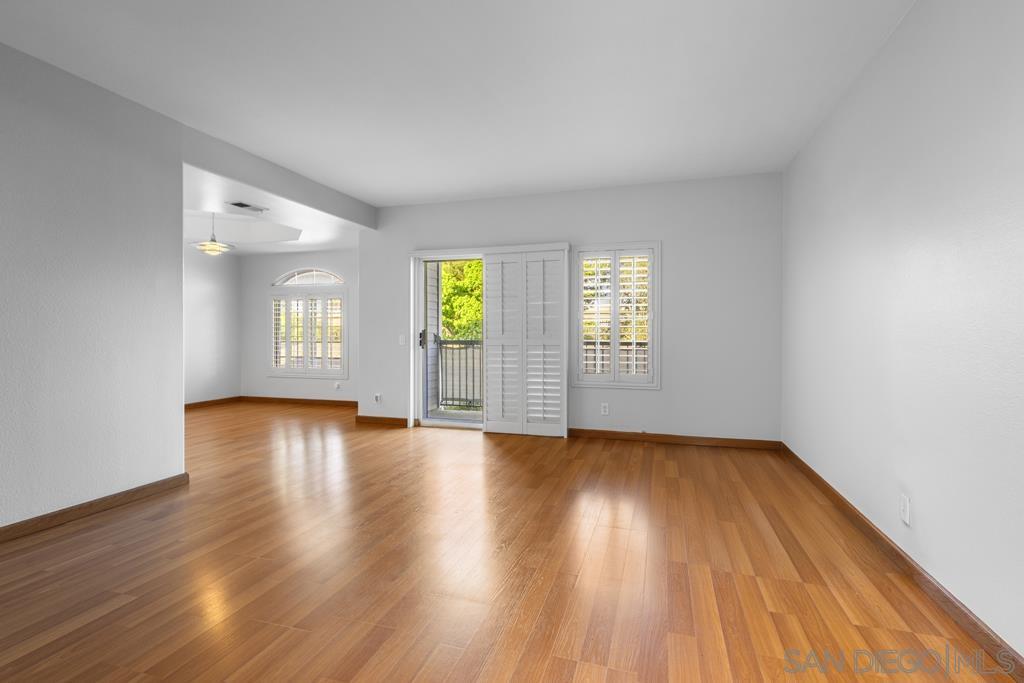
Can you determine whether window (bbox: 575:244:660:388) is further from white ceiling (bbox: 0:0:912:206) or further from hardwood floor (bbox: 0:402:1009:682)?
hardwood floor (bbox: 0:402:1009:682)

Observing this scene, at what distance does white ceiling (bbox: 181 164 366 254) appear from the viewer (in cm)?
425

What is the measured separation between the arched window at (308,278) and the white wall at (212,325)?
833mm

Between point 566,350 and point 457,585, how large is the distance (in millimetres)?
3401

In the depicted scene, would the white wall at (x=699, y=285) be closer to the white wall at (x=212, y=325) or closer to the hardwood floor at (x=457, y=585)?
the hardwood floor at (x=457, y=585)

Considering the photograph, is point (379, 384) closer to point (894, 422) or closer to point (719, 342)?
point (719, 342)

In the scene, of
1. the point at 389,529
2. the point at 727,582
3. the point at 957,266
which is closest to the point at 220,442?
the point at 389,529

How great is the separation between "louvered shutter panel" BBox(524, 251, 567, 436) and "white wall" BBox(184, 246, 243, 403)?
5602 mm

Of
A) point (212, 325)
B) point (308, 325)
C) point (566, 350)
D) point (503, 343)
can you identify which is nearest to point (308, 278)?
point (308, 325)

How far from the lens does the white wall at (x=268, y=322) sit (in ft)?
26.2

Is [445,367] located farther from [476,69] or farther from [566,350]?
[476,69]

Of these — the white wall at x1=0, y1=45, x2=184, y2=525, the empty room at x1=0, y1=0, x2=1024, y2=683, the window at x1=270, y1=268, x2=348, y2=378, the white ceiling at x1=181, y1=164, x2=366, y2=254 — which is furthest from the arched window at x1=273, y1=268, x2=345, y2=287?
the white wall at x1=0, y1=45, x2=184, y2=525

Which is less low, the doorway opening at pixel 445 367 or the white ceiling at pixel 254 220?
the white ceiling at pixel 254 220

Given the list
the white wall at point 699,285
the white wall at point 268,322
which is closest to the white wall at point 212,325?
the white wall at point 268,322

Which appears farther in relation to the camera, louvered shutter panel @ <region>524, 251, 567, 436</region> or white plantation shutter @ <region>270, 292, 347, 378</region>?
white plantation shutter @ <region>270, 292, 347, 378</region>
